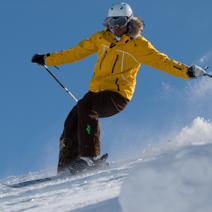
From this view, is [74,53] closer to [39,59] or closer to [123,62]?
[39,59]

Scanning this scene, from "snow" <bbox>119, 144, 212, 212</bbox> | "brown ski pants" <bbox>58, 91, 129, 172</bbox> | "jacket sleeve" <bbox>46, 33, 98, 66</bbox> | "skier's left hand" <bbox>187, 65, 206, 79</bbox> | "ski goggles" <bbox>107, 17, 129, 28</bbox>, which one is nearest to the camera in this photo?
"snow" <bbox>119, 144, 212, 212</bbox>

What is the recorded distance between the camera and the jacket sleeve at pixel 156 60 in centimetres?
451

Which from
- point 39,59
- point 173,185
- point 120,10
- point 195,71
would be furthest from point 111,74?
point 173,185

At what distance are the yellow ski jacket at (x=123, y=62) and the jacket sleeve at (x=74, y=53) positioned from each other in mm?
318

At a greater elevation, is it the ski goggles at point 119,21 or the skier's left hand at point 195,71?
the ski goggles at point 119,21

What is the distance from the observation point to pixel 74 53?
5555mm

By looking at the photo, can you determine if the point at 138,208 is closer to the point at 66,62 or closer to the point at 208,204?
the point at 208,204

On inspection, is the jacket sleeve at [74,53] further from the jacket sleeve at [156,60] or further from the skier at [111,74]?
the jacket sleeve at [156,60]

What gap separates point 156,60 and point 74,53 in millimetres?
1573

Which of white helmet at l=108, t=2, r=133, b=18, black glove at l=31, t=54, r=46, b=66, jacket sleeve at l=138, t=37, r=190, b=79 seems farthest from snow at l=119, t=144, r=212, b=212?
black glove at l=31, t=54, r=46, b=66

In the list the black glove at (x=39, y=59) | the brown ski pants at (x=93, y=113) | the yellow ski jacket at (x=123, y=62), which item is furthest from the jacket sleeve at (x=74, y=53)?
the brown ski pants at (x=93, y=113)

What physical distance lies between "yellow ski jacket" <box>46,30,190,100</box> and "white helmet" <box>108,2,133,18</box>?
300mm

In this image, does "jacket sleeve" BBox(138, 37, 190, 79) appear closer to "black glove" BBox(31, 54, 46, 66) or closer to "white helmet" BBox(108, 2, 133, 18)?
"white helmet" BBox(108, 2, 133, 18)

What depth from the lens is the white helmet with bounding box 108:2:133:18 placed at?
492cm
